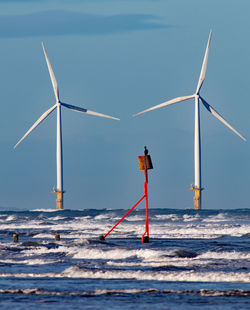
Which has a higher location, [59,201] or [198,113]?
[198,113]

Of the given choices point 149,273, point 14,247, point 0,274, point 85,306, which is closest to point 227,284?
point 149,273

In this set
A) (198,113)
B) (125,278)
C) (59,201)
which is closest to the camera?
(125,278)

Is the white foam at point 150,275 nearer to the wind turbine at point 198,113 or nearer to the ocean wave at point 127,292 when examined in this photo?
the ocean wave at point 127,292

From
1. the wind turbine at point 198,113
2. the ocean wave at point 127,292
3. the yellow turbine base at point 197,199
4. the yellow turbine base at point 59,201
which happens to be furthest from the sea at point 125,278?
the yellow turbine base at point 59,201

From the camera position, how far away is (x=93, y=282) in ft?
66.2

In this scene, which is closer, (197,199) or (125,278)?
(125,278)

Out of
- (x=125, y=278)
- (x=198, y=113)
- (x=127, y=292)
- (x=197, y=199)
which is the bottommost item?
(x=127, y=292)

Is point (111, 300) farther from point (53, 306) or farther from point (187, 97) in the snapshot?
point (187, 97)

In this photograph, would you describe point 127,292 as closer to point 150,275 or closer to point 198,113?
point 150,275

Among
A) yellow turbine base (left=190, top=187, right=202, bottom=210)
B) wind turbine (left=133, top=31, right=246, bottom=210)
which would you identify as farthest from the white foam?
yellow turbine base (left=190, top=187, right=202, bottom=210)

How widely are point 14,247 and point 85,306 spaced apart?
1856cm

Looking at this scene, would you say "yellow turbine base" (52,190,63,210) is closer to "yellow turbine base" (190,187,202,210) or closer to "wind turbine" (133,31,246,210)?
"yellow turbine base" (190,187,202,210)

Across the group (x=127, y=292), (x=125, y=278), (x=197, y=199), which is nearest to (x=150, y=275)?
(x=125, y=278)

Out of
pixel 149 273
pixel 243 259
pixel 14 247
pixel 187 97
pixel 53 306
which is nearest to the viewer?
pixel 53 306
